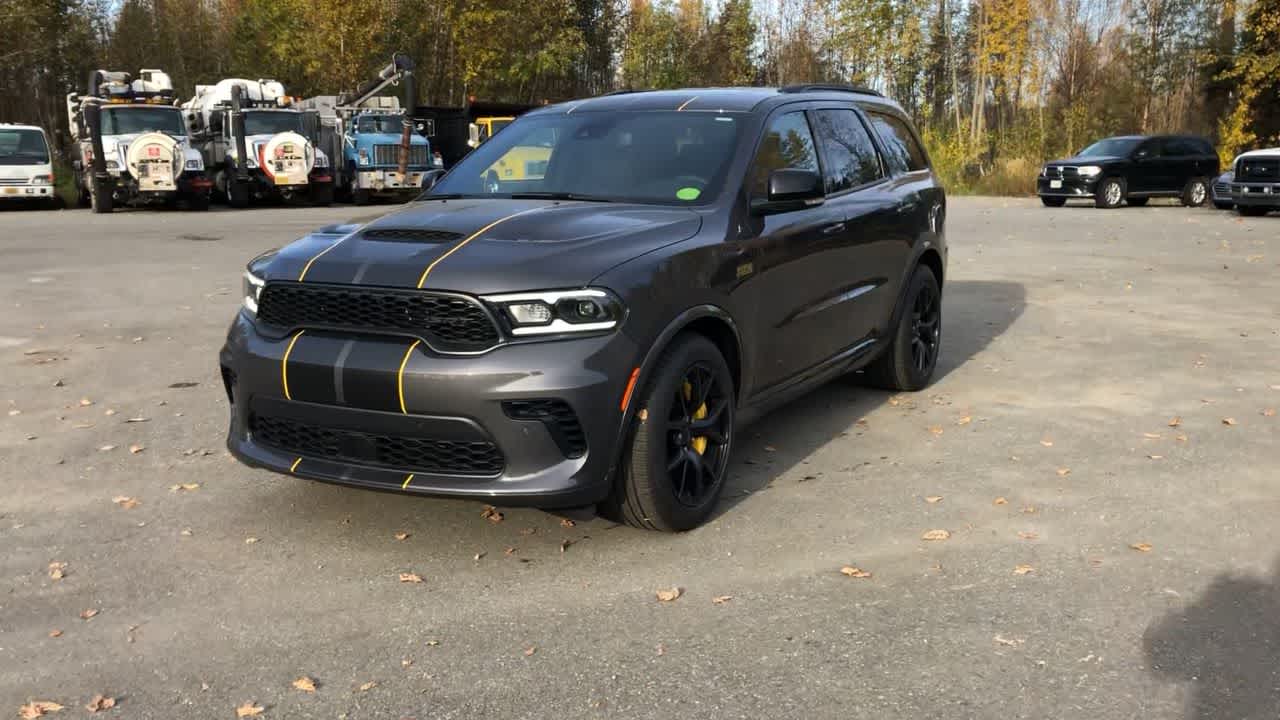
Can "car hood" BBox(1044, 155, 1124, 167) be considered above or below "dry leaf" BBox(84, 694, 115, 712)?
above

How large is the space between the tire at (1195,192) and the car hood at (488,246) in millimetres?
26436

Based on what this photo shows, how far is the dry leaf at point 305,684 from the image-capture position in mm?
3305

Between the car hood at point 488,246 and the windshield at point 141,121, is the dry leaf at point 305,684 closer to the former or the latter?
the car hood at point 488,246

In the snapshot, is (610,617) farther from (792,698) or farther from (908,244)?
(908,244)

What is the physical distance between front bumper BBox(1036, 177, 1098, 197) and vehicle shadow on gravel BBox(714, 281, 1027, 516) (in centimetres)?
1814

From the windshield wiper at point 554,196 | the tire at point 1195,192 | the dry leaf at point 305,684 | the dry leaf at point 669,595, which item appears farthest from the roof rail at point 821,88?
the tire at point 1195,192

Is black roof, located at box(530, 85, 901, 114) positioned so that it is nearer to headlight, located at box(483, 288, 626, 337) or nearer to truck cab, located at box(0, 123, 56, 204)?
headlight, located at box(483, 288, 626, 337)

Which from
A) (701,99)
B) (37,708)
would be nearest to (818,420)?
(701,99)

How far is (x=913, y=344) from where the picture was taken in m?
7.14

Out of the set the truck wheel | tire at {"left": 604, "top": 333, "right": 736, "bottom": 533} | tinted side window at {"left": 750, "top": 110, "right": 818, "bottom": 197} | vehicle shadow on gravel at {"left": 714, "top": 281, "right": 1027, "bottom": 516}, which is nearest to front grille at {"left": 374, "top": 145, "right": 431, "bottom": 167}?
the truck wheel

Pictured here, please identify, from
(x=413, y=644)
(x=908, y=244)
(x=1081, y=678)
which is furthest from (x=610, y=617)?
(x=908, y=244)

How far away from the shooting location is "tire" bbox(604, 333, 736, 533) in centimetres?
427

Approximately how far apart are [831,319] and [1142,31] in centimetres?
6018

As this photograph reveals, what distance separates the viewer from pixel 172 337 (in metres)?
9.32
